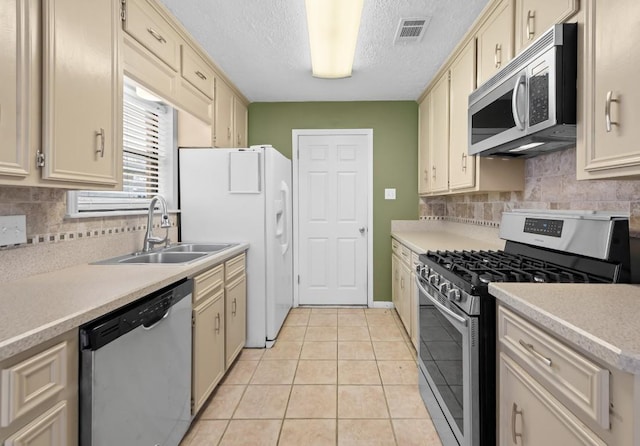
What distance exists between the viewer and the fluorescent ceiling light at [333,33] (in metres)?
2.08

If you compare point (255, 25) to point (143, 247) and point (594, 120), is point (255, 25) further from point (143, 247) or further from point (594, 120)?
point (594, 120)

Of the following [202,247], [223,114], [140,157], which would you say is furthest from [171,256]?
[223,114]

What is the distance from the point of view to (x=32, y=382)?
2.95 feet

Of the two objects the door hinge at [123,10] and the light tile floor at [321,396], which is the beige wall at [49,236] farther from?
the light tile floor at [321,396]

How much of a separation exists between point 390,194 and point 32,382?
11.7 feet

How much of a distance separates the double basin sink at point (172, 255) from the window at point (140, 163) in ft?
0.90

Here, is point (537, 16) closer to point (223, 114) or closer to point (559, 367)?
point (559, 367)

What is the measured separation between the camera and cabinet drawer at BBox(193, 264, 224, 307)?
6.19 ft

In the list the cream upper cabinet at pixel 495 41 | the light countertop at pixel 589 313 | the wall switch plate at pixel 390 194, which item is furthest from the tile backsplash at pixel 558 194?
the wall switch plate at pixel 390 194

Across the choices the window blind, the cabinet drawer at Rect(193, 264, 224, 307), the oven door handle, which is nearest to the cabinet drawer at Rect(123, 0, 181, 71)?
the window blind

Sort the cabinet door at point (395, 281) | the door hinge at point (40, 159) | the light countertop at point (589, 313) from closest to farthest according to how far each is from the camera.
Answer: the light countertop at point (589, 313) → the door hinge at point (40, 159) → the cabinet door at point (395, 281)

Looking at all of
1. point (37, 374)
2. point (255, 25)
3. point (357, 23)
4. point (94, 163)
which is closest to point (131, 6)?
point (255, 25)

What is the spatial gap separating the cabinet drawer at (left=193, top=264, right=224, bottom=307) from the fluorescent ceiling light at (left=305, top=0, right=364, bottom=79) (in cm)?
165

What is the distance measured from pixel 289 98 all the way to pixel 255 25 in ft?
→ 5.09
